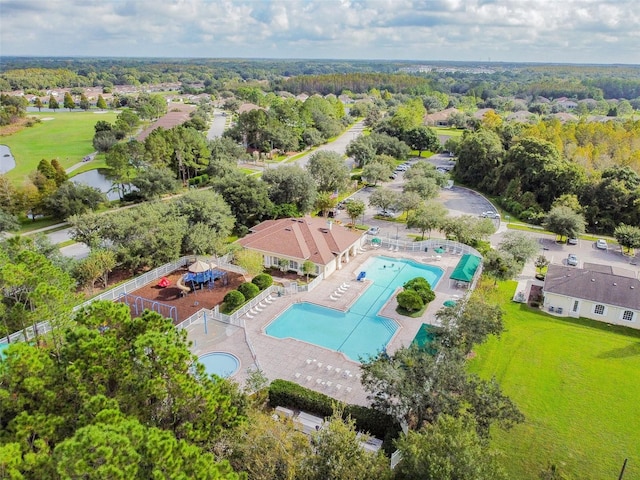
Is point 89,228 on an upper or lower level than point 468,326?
upper

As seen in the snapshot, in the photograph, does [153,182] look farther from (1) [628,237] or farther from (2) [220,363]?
(1) [628,237]

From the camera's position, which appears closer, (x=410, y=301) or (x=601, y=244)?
(x=410, y=301)

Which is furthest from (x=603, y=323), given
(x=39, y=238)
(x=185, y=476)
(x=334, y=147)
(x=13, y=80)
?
(x=13, y=80)

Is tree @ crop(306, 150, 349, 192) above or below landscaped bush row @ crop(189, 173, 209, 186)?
above

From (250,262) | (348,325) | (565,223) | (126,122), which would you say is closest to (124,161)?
(250,262)

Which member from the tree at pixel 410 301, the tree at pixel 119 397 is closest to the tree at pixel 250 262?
the tree at pixel 410 301

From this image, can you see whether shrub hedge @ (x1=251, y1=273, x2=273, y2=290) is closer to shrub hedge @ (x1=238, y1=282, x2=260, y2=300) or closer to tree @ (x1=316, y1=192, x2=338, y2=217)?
shrub hedge @ (x1=238, y1=282, x2=260, y2=300)

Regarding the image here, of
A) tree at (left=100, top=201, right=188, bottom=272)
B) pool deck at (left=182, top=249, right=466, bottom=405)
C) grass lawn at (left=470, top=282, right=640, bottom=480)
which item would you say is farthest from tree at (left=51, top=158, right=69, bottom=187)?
grass lawn at (left=470, top=282, right=640, bottom=480)
